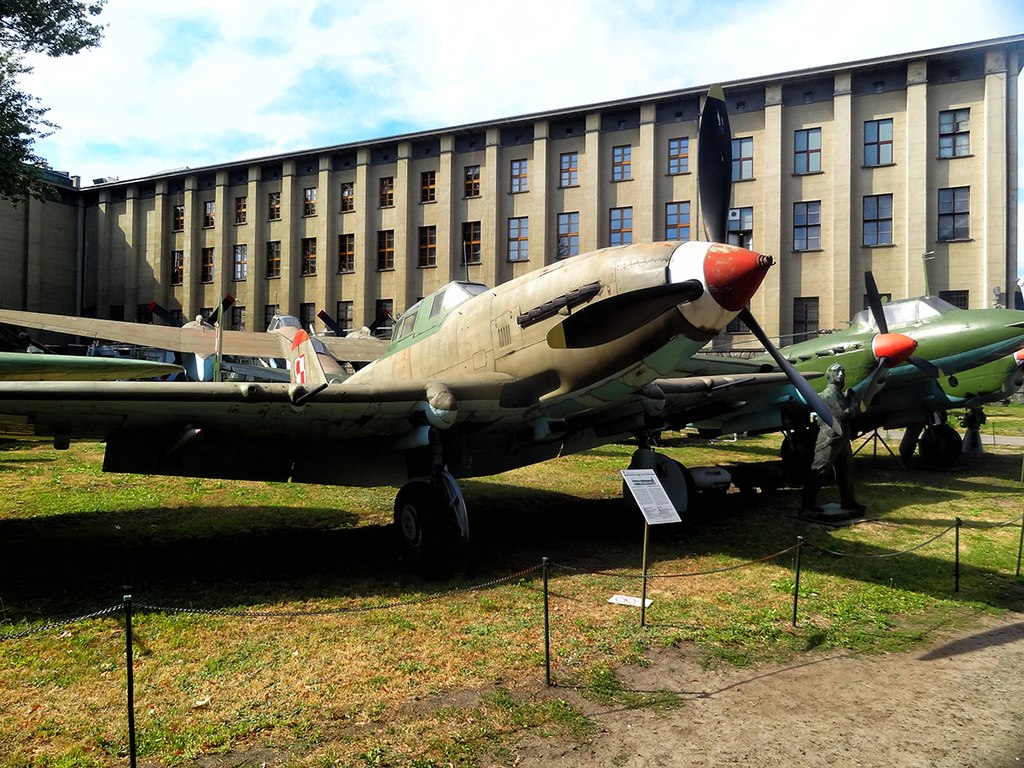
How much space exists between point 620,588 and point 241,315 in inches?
1658

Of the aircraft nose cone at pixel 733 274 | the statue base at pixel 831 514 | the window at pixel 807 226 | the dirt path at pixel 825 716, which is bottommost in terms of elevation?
the dirt path at pixel 825 716

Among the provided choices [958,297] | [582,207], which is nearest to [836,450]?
[958,297]

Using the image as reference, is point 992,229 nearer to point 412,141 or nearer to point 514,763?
point 412,141

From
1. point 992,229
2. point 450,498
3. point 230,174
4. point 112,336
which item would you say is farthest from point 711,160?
point 230,174

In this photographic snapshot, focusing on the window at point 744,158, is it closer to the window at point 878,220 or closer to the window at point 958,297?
the window at point 878,220

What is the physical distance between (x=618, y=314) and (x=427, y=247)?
34.3m

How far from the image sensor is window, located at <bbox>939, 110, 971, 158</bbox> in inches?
1150

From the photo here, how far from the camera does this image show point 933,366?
41.2 ft

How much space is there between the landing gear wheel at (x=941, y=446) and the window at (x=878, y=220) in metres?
18.1

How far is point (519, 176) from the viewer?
36531 millimetres

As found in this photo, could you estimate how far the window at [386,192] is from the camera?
3959 centimetres

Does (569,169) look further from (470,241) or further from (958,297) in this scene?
(958,297)

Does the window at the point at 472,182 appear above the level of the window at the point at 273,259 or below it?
above

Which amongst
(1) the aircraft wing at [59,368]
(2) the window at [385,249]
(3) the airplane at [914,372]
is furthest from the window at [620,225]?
(1) the aircraft wing at [59,368]
